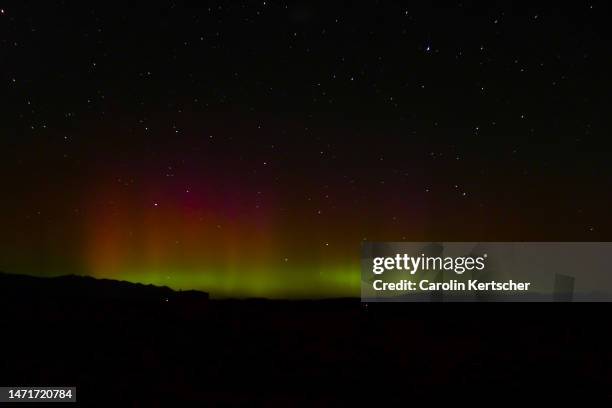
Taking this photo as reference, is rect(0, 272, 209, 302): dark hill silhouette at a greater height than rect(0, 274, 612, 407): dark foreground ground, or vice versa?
rect(0, 272, 209, 302): dark hill silhouette

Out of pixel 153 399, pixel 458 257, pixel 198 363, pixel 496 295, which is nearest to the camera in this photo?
pixel 153 399

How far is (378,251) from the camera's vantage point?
10695 millimetres

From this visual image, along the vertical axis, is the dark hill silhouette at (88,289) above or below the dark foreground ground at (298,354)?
above

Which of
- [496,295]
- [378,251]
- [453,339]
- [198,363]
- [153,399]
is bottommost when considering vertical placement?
[153,399]

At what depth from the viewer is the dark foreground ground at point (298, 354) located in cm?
554

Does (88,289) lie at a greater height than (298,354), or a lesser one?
greater

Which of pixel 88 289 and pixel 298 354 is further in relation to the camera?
pixel 88 289


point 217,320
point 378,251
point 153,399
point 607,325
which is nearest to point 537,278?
point 607,325

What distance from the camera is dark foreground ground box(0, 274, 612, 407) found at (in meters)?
5.54

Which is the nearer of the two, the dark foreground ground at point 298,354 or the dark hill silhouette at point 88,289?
the dark foreground ground at point 298,354

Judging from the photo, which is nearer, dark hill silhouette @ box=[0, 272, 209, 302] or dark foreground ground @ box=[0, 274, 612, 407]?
dark foreground ground @ box=[0, 274, 612, 407]

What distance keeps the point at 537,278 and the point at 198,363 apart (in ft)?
28.0

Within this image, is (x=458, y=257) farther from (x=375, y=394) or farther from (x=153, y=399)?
(x=153, y=399)

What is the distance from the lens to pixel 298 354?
23.0ft
